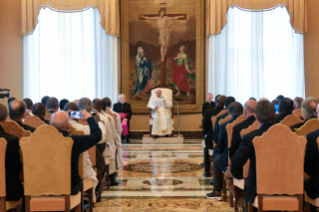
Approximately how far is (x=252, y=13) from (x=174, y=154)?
6567 mm

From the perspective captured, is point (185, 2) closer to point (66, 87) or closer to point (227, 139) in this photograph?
point (66, 87)

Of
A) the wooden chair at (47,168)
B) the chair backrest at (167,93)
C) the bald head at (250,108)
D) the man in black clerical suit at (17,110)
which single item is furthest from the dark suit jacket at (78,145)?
the chair backrest at (167,93)

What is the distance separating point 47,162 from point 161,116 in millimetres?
9419

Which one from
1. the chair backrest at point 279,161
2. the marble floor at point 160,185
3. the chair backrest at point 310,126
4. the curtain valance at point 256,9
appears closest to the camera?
the chair backrest at point 279,161

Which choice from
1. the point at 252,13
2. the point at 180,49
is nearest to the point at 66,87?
the point at 180,49

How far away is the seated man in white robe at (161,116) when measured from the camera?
1316 centimetres

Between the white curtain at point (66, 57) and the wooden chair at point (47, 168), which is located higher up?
the white curtain at point (66, 57)

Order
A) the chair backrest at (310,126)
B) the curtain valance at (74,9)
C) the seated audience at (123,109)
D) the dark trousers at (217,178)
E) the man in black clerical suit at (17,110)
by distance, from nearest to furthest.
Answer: the chair backrest at (310,126)
the man in black clerical suit at (17,110)
the dark trousers at (217,178)
the seated audience at (123,109)
the curtain valance at (74,9)

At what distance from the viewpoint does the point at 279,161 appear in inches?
148

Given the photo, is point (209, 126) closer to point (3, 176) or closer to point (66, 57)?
point (3, 176)

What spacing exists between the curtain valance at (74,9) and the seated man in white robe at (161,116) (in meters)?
2.92

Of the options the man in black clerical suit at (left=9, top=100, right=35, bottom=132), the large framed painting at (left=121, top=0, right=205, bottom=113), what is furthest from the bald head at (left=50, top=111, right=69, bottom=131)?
the large framed painting at (left=121, top=0, right=205, bottom=113)

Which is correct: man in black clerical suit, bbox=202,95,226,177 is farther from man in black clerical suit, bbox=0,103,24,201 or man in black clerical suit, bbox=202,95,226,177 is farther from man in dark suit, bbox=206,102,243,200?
man in black clerical suit, bbox=0,103,24,201

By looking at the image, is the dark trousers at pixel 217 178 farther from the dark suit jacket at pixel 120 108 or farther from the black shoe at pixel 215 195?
the dark suit jacket at pixel 120 108
